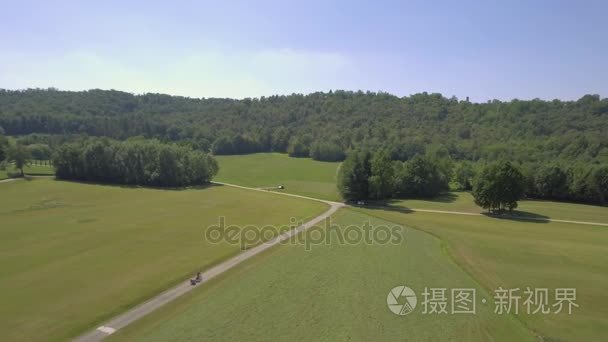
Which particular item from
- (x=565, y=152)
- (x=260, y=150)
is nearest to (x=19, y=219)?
(x=260, y=150)

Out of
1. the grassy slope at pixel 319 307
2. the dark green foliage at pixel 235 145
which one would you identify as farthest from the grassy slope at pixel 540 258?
the dark green foliage at pixel 235 145

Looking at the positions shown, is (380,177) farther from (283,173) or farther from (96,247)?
(96,247)

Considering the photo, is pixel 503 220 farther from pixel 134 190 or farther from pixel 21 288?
pixel 134 190

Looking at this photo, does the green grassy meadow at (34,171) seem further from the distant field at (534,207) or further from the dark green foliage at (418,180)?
the distant field at (534,207)

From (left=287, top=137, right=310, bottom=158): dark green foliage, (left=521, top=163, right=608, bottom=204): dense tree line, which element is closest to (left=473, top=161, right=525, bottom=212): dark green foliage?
(left=521, top=163, right=608, bottom=204): dense tree line
